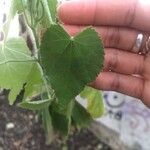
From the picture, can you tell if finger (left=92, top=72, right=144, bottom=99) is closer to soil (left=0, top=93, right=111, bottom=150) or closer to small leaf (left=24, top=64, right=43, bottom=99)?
small leaf (left=24, top=64, right=43, bottom=99)

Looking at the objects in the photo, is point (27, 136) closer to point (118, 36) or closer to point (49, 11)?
point (118, 36)

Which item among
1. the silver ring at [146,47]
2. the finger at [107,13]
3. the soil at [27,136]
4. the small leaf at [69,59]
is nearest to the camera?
the small leaf at [69,59]

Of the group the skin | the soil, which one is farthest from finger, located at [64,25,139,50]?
the soil

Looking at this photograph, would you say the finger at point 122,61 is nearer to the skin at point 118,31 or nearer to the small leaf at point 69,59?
the skin at point 118,31

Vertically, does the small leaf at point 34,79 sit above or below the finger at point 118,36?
below

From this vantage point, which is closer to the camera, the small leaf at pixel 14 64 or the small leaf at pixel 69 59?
the small leaf at pixel 69 59

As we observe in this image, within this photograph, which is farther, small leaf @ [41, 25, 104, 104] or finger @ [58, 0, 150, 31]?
finger @ [58, 0, 150, 31]

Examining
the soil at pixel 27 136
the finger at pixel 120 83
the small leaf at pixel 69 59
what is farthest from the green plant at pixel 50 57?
the soil at pixel 27 136
